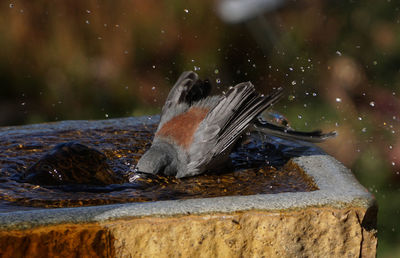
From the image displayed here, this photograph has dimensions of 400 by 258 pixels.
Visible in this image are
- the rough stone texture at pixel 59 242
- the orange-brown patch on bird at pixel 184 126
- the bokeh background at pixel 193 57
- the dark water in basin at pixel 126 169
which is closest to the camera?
the rough stone texture at pixel 59 242

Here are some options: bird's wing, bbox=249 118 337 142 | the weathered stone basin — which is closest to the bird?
bird's wing, bbox=249 118 337 142

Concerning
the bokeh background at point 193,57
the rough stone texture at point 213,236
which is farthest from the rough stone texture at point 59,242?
the bokeh background at point 193,57

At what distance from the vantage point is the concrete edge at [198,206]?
2305 millimetres

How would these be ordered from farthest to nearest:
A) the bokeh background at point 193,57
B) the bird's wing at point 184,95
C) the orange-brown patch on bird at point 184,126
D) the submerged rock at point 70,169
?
the bokeh background at point 193,57, the bird's wing at point 184,95, the orange-brown patch on bird at point 184,126, the submerged rock at point 70,169

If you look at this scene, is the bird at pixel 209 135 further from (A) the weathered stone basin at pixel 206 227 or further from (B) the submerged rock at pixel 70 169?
(A) the weathered stone basin at pixel 206 227

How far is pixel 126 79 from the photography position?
17.0 feet

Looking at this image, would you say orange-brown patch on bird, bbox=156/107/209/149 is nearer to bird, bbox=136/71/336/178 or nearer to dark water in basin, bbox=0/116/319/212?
bird, bbox=136/71/336/178

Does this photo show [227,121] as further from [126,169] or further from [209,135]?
[126,169]

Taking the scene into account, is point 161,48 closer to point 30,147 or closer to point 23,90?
point 23,90

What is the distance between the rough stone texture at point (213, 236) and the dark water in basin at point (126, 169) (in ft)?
0.99

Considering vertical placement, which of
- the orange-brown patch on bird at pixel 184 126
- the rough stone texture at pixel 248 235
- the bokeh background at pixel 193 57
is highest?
the bokeh background at pixel 193 57

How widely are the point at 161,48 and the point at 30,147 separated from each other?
1.94m

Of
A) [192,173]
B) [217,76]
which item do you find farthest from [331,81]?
[192,173]

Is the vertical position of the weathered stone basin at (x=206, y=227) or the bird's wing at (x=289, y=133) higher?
the bird's wing at (x=289, y=133)
